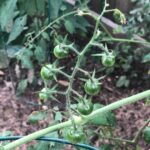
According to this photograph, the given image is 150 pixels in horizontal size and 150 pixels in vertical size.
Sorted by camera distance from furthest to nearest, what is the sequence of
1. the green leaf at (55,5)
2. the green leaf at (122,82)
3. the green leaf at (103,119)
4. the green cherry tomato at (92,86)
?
the green leaf at (122,82) → the green leaf at (55,5) → the green leaf at (103,119) → the green cherry tomato at (92,86)

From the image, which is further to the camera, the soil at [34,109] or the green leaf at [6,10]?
the soil at [34,109]

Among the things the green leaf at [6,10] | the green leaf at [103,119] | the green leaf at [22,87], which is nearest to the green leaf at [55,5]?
the green leaf at [6,10]

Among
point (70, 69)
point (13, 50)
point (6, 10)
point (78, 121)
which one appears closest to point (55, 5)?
point (6, 10)

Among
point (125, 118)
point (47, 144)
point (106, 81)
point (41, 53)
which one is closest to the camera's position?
point (47, 144)

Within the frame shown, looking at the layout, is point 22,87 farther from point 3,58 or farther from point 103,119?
point 103,119

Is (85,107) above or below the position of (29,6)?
below

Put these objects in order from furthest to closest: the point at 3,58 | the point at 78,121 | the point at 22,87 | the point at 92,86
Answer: the point at 22,87
the point at 3,58
the point at 78,121
the point at 92,86

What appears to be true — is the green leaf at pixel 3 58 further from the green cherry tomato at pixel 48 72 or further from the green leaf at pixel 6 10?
the green cherry tomato at pixel 48 72

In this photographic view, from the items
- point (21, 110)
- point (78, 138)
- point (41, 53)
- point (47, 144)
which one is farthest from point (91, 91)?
point (21, 110)

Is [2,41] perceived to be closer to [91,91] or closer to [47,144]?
[47,144]
